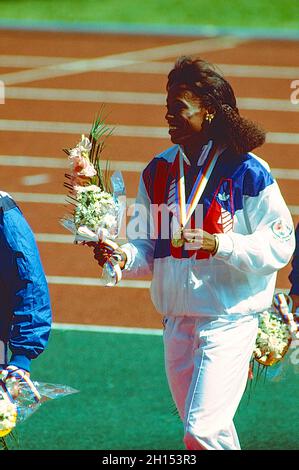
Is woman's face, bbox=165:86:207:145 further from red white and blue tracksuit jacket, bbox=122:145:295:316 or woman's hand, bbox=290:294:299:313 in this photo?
woman's hand, bbox=290:294:299:313

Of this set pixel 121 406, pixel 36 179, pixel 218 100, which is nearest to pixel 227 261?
pixel 218 100

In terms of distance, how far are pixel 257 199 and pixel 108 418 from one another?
2.81 meters

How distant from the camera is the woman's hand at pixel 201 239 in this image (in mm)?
5215

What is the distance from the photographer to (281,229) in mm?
5457

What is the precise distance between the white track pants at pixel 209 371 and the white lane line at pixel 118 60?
13957 mm

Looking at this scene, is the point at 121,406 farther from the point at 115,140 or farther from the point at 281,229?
the point at 115,140

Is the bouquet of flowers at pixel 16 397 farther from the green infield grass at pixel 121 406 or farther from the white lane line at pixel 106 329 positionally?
the white lane line at pixel 106 329

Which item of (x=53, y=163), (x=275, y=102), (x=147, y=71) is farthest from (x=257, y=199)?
(x=147, y=71)

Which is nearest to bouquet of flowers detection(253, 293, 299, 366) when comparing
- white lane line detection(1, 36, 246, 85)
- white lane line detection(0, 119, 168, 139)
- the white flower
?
the white flower

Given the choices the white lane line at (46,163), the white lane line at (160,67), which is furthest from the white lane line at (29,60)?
the white lane line at (46,163)

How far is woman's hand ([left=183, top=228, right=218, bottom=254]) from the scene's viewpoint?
17.1 ft

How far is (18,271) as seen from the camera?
5332 millimetres

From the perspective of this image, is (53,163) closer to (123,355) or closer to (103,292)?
(103,292)

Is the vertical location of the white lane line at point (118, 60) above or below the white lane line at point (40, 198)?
above
